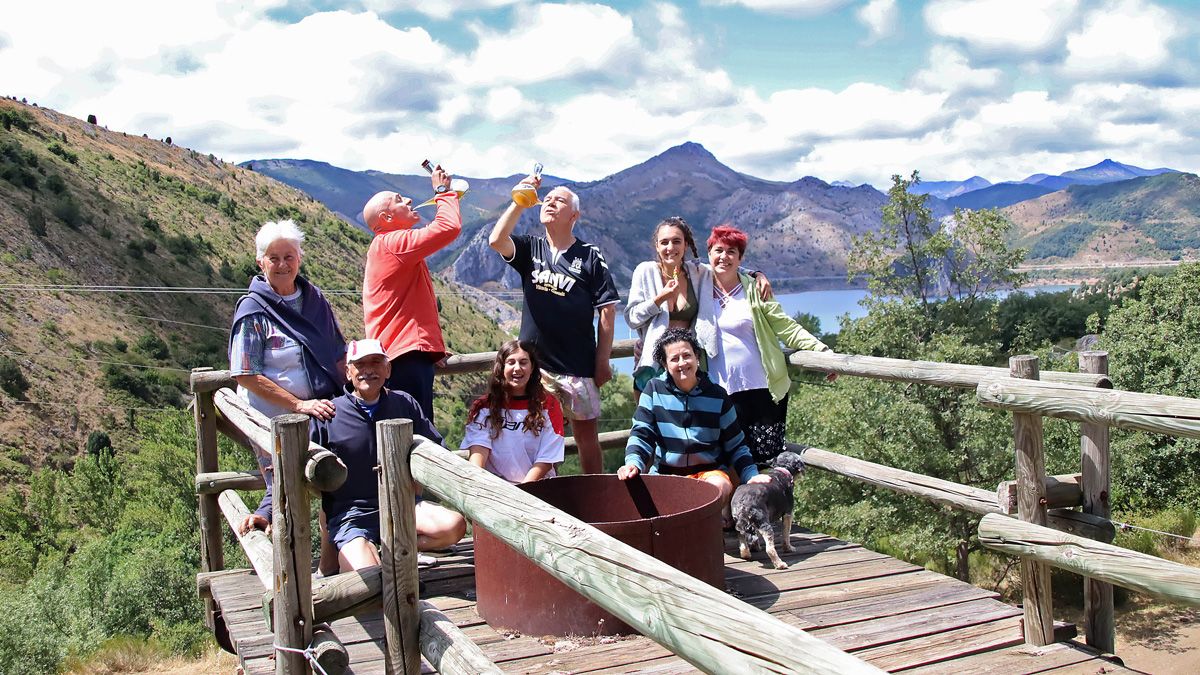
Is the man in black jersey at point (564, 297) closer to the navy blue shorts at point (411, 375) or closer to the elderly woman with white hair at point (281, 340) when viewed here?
the navy blue shorts at point (411, 375)

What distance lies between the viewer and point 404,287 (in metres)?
4.76

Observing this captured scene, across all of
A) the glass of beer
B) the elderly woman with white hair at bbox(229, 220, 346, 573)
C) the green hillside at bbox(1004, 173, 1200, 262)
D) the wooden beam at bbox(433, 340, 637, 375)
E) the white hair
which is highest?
the green hillside at bbox(1004, 173, 1200, 262)

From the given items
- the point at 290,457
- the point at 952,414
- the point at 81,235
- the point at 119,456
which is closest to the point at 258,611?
the point at 290,457

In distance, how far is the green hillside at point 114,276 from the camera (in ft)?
149

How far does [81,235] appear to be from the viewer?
197 feet

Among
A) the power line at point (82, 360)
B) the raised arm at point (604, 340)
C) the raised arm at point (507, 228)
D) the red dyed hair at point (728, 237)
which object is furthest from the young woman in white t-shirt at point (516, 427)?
the power line at point (82, 360)

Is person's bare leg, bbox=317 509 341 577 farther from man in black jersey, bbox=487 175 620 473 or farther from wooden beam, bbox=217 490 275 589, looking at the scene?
man in black jersey, bbox=487 175 620 473

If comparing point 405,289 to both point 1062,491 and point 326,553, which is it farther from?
point 1062,491

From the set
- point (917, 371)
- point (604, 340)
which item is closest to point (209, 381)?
point (604, 340)

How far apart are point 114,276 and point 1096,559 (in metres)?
63.2

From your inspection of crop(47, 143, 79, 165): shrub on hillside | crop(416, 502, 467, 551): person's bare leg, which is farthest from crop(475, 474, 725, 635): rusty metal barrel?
crop(47, 143, 79, 165): shrub on hillside

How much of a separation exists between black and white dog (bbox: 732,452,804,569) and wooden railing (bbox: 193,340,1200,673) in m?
0.74

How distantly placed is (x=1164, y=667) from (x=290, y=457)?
15578mm

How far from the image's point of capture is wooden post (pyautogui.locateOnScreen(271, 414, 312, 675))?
2.92m
